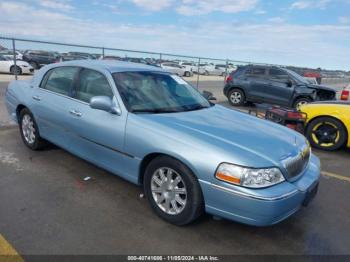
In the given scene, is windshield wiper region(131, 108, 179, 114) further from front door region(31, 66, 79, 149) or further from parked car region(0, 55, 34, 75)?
parked car region(0, 55, 34, 75)

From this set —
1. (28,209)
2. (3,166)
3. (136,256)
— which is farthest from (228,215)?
(3,166)

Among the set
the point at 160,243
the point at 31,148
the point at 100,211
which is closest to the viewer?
the point at 160,243

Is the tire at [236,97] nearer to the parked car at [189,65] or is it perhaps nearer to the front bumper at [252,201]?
the front bumper at [252,201]

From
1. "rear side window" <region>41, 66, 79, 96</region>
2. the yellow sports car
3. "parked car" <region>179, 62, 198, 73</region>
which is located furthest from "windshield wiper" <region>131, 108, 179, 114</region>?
"parked car" <region>179, 62, 198, 73</region>

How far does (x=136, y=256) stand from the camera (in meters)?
2.72

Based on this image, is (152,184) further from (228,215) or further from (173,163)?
(228,215)

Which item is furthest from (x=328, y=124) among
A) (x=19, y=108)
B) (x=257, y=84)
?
(x=257, y=84)

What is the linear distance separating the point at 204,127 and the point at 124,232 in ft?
4.25

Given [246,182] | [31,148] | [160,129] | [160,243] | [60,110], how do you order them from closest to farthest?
[246,182], [160,243], [160,129], [60,110], [31,148]

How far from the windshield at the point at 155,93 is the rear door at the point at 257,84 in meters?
8.02

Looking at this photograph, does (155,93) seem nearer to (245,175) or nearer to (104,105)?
(104,105)

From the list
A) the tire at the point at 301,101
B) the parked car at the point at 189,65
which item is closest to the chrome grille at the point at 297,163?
the tire at the point at 301,101

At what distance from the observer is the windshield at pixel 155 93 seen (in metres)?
3.63

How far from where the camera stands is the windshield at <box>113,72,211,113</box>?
3.63m
